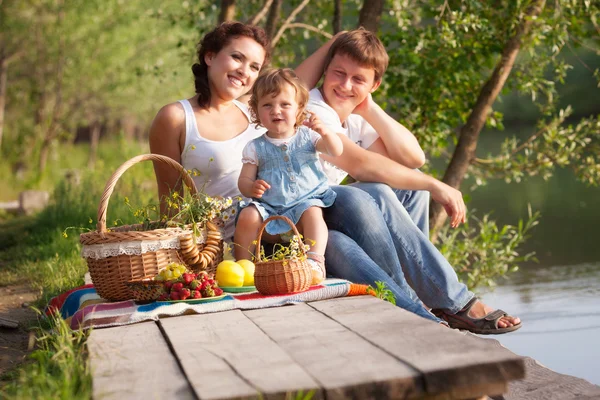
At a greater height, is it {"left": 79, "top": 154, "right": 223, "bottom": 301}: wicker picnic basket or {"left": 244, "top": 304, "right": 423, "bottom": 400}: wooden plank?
{"left": 79, "top": 154, "right": 223, "bottom": 301}: wicker picnic basket

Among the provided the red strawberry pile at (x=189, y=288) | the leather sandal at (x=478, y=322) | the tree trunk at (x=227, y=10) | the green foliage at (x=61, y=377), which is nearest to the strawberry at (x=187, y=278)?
the red strawberry pile at (x=189, y=288)

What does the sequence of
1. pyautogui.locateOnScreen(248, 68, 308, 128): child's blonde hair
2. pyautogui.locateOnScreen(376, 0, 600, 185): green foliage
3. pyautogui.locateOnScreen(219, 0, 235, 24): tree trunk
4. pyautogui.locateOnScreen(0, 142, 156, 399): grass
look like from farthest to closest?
pyautogui.locateOnScreen(219, 0, 235, 24): tree trunk < pyautogui.locateOnScreen(376, 0, 600, 185): green foliage < pyautogui.locateOnScreen(248, 68, 308, 128): child's blonde hair < pyautogui.locateOnScreen(0, 142, 156, 399): grass

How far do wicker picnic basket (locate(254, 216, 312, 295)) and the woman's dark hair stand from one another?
1.37 m

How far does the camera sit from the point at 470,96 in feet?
23.3

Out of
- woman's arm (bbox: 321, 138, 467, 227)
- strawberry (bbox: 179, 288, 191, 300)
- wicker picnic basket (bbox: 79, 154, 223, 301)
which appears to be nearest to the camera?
strawberry (bbox: 179, 288, 191, 300)

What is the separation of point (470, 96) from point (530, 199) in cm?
681

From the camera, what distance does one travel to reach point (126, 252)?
3191 mm

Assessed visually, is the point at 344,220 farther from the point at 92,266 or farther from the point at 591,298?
the point at 591,298

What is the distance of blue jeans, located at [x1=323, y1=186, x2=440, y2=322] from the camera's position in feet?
12.0

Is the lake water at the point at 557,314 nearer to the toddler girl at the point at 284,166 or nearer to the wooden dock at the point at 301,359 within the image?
the toddler girl at the point at 284,166

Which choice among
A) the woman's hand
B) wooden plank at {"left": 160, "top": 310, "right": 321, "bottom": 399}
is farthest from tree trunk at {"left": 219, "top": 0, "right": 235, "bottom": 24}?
wooden plank at {"left": 160, "top": 310, "right": 321, "bottom": 399}

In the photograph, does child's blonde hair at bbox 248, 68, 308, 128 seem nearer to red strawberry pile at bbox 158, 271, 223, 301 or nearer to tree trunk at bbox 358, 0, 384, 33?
red strawberry pile at bbox 158, 271, 223, 301

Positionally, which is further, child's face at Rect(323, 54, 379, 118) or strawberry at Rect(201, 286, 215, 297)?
child's face at Rect(323, 54, 379, 118)

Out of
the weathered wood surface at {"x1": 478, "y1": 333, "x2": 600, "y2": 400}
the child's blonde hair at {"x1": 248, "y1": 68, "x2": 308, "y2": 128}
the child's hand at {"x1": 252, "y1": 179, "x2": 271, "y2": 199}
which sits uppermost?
the child's blonde hair at {"x1": 248, "y1": 68, "x2": 308, "y2": 128}
